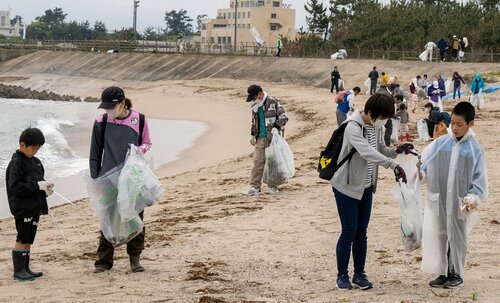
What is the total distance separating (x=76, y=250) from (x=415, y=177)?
3.66 meters

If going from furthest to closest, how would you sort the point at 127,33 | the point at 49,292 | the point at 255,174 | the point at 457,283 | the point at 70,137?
the point at 127,33
the point at 70,137
the point at 255,174
the point at 49,292
the point at 457,283

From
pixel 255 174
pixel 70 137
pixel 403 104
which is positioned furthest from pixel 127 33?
pixel 255 174

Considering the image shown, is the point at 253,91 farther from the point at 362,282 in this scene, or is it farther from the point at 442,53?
the point at 442,53

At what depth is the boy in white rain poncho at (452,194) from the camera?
576 cm

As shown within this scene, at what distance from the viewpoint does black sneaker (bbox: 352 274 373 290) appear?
6.07 metres

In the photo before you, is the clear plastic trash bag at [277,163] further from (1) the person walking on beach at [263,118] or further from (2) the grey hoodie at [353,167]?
(2) the grey hoodie at [353,167]

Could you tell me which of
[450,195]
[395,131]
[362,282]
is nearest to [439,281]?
[362,282]

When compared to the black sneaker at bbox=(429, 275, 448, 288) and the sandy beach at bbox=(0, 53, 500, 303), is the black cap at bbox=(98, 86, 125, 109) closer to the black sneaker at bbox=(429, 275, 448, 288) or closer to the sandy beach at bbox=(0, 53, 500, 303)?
the sandy beach at bbox=(0, 53, 500, 303)

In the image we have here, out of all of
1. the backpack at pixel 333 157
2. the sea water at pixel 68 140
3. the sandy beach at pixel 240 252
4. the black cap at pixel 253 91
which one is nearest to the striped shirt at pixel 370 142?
the backpack at pixel 333 157

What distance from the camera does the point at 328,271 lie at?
672cm

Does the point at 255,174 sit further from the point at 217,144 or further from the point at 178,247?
the point at 217,144

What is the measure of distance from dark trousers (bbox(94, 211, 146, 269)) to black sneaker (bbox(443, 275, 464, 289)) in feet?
8.37

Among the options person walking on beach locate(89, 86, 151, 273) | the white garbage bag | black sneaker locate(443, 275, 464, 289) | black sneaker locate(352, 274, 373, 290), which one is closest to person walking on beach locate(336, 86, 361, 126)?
the white garbage bag

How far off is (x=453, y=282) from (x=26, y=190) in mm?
3429
